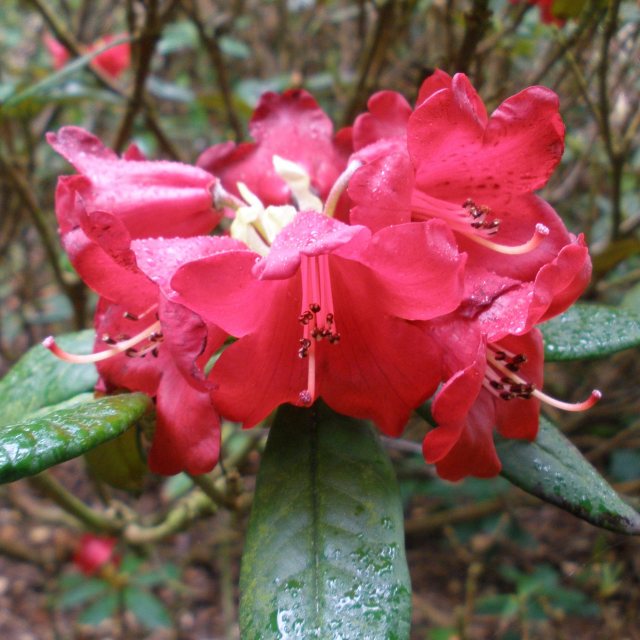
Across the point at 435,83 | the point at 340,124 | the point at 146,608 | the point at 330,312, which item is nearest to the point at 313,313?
the point at 330,312

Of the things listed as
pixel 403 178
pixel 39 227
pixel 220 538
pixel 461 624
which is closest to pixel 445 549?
pixel 220 538

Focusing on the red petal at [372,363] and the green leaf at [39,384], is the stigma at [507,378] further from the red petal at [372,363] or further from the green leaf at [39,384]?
the green leaf at [39,384]

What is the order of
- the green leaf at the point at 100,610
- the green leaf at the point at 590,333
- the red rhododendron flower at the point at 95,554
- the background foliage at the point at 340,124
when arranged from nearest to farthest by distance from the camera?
1. the green leaf at the point at 590,333
2. the background foliage at the point at 340,124
3. the green leaf at the point at 100,610
4. the red rhododendron flower at the point at 95,554

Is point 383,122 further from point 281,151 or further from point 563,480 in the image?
point 563,480

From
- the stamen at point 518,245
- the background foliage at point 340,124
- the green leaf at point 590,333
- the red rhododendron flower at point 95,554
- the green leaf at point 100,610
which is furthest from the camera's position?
the red rhododendron flower at point 95,554

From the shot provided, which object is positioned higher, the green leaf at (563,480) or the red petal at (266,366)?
the red petal at (266,366)

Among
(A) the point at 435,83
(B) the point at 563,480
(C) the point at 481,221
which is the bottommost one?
(B) the point at 563,480

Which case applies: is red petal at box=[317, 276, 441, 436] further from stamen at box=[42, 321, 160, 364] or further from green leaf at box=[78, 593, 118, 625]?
green leaf at box=[78, 593, 118, 625]

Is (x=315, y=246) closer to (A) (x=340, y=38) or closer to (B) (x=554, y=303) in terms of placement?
(B) (x=554, y=303)

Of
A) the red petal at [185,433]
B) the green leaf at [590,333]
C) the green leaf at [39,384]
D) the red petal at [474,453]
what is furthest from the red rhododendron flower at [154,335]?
the green leaf at [590,333]
